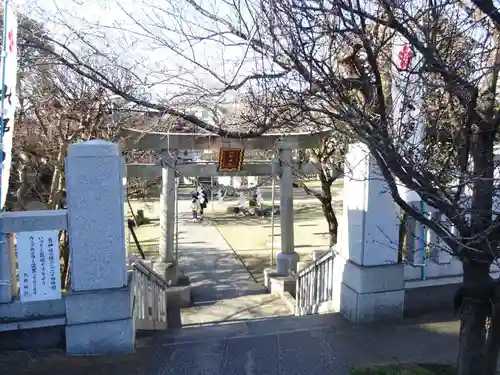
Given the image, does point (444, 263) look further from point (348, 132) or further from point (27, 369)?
point (27, 369)

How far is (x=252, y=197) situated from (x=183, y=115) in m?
21.8

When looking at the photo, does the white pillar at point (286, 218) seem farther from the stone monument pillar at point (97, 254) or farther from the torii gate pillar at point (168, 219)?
the stone monument pillar at point (97, 254)

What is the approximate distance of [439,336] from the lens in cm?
481

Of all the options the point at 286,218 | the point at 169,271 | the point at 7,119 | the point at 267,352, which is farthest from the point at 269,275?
the point at 7,119

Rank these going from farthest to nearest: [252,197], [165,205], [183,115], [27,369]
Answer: [252,197], [165,205], [183,115], [27,369]

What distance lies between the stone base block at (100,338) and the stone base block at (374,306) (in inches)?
99.9

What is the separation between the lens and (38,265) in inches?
166

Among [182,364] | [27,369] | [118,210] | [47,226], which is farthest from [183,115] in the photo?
[27,369]

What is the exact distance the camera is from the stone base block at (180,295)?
8859mm

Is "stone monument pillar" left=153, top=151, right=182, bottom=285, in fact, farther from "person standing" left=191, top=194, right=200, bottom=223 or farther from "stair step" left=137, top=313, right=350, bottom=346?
"person standing" left=191, top=194, right=200, bottom=223

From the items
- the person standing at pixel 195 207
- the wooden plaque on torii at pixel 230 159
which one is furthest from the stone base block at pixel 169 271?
the person standing at pixel 195 207

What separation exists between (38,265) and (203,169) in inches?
282

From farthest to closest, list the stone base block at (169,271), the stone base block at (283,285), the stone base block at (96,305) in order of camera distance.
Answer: the stone base block at (169,271)
the stone base block at (283,285)
the stone base block at (96,305)

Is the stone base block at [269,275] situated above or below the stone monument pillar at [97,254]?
below
